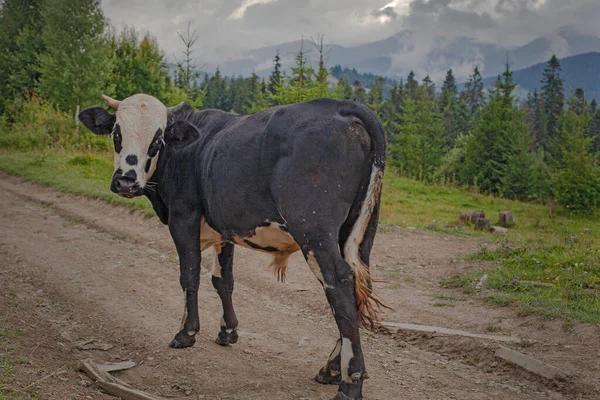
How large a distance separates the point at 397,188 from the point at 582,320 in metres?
18.3

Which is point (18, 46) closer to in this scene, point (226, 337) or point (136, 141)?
point (136, 141)

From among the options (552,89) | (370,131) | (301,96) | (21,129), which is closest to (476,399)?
(370,131)

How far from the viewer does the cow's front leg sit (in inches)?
225

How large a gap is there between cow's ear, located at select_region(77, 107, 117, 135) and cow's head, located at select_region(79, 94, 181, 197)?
0.12 meters

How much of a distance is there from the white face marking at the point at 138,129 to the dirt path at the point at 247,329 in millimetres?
1876

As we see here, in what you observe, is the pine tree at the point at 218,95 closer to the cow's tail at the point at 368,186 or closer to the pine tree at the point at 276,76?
the pine tree at the point at 276,76

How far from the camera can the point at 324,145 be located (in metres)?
4.60

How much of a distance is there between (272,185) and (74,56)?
23108 millimetres

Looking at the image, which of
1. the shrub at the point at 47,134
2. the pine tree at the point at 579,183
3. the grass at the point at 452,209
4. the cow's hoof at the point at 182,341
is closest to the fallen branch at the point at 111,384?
the cow's hoof at the point at 182,341

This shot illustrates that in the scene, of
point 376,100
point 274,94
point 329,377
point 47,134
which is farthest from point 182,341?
point 376,100

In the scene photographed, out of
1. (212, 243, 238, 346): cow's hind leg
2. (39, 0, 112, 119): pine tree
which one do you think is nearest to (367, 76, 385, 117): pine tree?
(39, 0, 112, 119): pine tree

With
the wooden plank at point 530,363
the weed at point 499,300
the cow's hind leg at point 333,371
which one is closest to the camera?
the cow's hind leg at point 333,371

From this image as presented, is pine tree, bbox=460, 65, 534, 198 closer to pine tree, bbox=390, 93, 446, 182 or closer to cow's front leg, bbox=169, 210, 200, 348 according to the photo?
pine tree, bbox=390, 93, 446, 182

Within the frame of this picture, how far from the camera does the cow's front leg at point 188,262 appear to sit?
572cm
